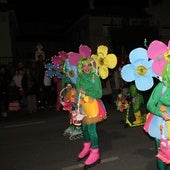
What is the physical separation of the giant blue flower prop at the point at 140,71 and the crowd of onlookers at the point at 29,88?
8.01 metres

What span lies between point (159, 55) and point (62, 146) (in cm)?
381

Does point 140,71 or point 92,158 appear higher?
point 140,71

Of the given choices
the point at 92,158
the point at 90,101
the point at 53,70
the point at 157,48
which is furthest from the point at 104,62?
the point at 53,70

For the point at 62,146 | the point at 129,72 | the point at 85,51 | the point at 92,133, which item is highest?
the point at 85,51

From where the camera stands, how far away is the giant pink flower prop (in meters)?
4.45

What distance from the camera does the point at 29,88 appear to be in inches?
518

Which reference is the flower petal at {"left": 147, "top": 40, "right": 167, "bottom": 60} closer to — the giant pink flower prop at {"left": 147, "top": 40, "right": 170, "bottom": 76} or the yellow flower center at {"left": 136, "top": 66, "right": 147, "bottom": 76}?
the giant pink flower prop at {"left": 147, "top": 40, "right": 170, "bottom": 76}

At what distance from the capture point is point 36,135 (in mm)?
8922

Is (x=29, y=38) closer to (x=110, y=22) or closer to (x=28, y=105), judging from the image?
(x=110, y=22)

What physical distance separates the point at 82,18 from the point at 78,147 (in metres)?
23.1

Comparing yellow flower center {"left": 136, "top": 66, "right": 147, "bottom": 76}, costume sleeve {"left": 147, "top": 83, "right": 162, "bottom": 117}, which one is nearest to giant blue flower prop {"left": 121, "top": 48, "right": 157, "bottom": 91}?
yellow flower center {"left": 136, "top": 66, "right": 147, "bottom": 76}

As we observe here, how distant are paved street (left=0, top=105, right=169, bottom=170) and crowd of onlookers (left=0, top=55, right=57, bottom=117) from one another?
2.26 metres

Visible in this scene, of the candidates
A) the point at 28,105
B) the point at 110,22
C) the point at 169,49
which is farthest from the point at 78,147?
the point at 110,22

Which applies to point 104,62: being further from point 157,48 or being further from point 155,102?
point 155,102
